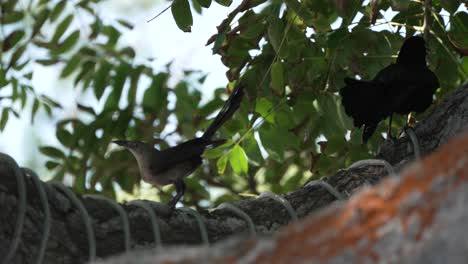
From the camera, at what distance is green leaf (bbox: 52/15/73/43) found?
5.57 metres

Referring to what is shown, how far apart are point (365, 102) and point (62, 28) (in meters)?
2.26

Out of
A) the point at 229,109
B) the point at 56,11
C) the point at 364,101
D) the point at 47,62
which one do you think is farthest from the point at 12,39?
the point at 364,101

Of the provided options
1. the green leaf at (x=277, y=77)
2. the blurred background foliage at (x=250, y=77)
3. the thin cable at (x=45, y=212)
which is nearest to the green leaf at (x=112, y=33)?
the blurred background foliage at (x=250, y=77)

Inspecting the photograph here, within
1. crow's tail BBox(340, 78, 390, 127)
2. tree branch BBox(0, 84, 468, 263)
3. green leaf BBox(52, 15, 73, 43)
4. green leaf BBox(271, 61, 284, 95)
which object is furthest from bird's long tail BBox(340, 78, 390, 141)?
green leaf BBox(52, 15, 73, 43)

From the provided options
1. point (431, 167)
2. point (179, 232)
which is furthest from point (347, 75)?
point (431, 167)

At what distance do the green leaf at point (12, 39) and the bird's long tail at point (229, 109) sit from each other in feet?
3.97

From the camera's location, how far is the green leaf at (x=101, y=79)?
18.0ft

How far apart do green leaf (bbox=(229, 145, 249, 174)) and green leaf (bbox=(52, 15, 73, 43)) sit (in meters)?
1.70

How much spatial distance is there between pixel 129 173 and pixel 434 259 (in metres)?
5.26

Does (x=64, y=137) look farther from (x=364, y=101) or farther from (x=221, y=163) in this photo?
(x=364, y=101)

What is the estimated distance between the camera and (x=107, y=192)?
610 centimetres

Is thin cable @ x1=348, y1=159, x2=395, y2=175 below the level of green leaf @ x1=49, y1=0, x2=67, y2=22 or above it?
below

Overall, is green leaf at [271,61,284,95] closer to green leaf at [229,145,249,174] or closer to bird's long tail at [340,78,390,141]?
bird's long tail at [340,78,390,141]

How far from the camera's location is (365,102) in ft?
13.6
